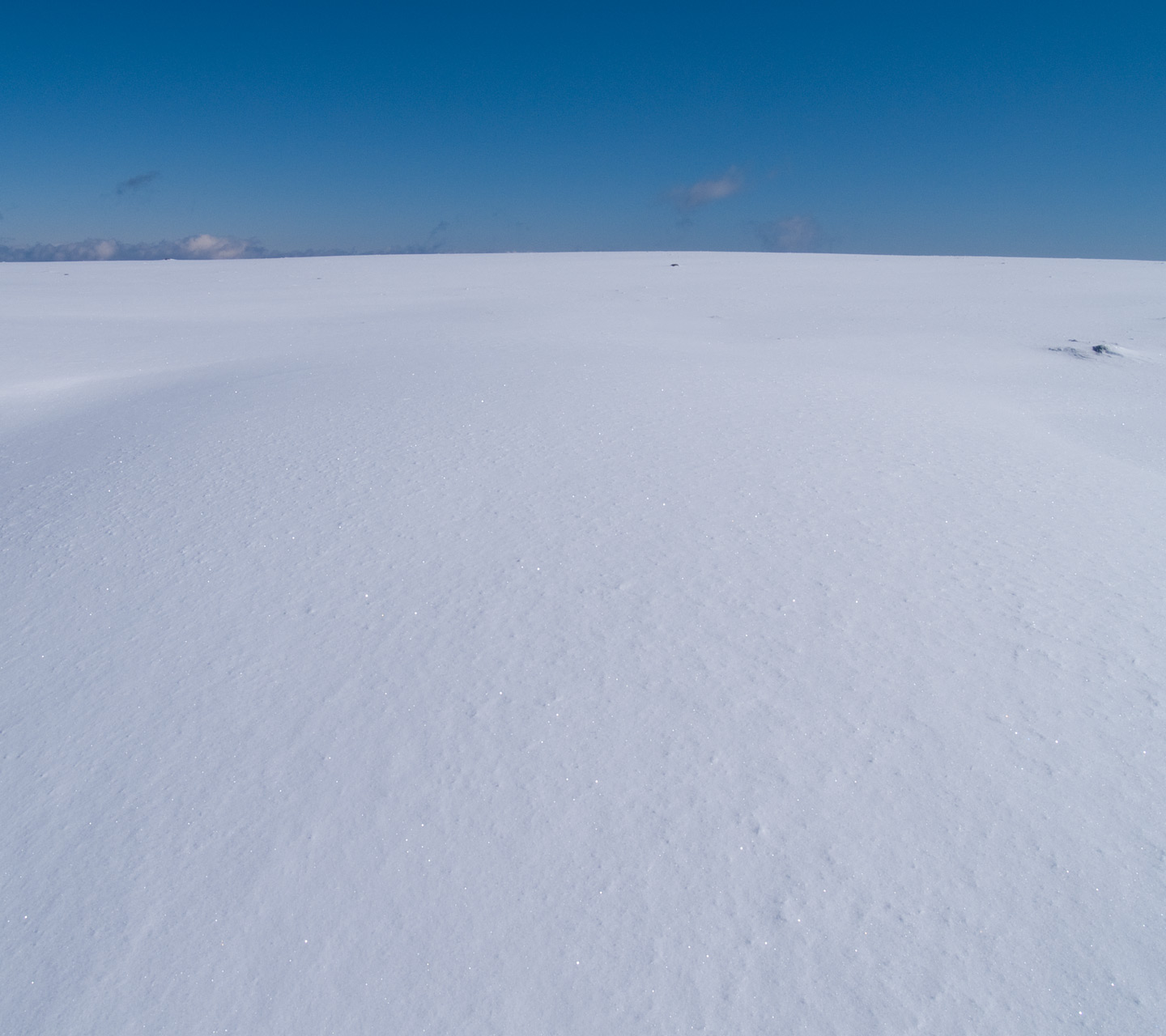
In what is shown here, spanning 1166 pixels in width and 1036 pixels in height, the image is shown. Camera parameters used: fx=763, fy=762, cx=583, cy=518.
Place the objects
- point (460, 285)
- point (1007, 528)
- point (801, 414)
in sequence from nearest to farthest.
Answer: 1. point (1007, 528)
2. point (801, 414)
3. point (460, 285)

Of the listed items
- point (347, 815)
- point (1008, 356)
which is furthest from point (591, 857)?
point (1008, 356)

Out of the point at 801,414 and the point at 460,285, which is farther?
the point at 460,285

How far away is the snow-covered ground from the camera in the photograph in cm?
119

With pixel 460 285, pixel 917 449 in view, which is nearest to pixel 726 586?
pixel 917 449

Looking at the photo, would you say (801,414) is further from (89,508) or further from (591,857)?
(89,508)

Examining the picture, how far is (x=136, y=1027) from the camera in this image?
45.0 inches

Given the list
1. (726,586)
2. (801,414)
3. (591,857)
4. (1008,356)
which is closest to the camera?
(591,857)

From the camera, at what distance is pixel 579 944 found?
1219 millimetres

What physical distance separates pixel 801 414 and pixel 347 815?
2786 millimetres

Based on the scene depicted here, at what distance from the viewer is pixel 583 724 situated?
164 centimetres

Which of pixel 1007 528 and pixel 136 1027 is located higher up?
pixel 1007 528

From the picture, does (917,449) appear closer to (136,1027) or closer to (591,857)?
(591,857)

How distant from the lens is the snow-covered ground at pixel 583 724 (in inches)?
46.8

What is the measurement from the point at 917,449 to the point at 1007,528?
759mm
